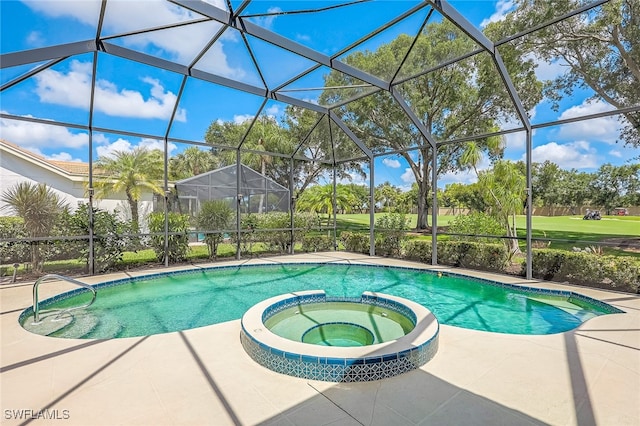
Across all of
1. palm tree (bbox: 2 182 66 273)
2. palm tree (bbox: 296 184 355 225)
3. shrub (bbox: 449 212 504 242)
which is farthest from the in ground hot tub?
palm tree (bbox: 296 184 355 225)

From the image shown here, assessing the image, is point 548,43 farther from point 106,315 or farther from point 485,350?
point 106,315

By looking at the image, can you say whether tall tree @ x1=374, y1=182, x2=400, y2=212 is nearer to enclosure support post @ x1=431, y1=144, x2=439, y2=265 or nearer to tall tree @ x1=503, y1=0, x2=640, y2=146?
enclosure support post @ x1=431, y1=144, x2=439, y2=265

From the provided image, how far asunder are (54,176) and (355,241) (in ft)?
32.0

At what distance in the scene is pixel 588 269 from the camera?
675 cm

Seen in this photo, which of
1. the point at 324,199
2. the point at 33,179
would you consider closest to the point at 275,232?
the point at 324,199

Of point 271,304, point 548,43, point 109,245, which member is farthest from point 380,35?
point 109,245

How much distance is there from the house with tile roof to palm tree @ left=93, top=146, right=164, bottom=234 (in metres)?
0.23

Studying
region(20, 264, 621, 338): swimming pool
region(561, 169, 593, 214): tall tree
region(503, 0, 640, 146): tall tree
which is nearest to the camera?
region(20, 264, 621, 338): swimming pool

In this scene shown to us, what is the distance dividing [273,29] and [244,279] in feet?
19.7

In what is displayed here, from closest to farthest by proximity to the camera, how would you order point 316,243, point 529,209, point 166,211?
point 529,209 → point 166,211 → point 316,243

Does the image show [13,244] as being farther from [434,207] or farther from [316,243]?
[434,207]

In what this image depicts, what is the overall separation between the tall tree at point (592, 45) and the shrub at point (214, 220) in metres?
9.18

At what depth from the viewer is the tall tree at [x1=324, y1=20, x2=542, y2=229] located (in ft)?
22.4

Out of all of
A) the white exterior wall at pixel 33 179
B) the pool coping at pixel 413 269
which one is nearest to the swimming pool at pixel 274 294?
the pool coping at pixel 413 269
